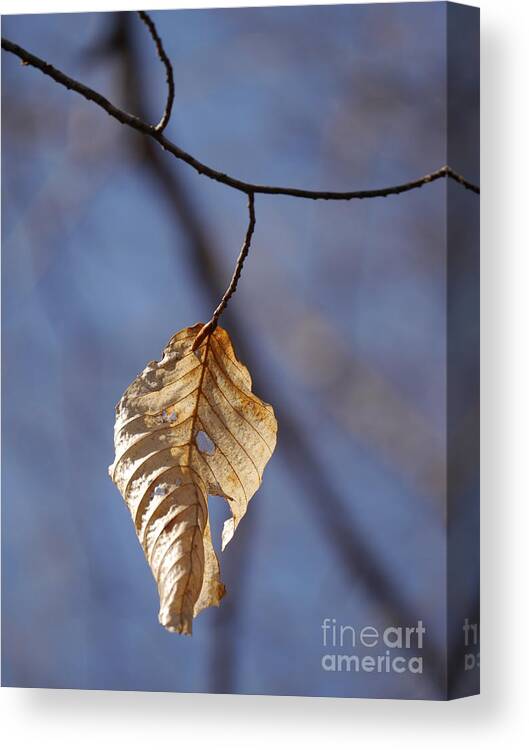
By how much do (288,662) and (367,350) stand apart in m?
0.39

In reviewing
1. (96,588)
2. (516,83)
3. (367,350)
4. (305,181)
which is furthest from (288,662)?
(516,83)

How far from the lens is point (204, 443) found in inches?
63.9

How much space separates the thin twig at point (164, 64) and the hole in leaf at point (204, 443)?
1.24 ft

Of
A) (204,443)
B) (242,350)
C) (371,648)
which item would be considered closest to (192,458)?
(204,443)

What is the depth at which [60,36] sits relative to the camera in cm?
169

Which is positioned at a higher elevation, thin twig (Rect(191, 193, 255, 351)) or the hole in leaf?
thin twig (Rect(191, 193, 255, 351))

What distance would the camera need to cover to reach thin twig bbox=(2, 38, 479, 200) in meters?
1.61

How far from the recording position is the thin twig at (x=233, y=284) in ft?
5.37

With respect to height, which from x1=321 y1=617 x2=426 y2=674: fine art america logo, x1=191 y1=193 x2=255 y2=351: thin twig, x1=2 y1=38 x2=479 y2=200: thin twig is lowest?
x1=321 y1=617 x2=426 y2=674: fine art america logo

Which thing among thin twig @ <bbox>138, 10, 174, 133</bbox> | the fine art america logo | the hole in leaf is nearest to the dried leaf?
the hole in leaf

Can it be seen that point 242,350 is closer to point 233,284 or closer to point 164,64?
point 233,284

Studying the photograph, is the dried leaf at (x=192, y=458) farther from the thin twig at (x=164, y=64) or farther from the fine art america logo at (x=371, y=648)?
the thin twig at (x=164, y=64)

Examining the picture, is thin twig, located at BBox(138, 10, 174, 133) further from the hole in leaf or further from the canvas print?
the hole in leaf

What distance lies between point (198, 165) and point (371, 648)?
0.62 meters
